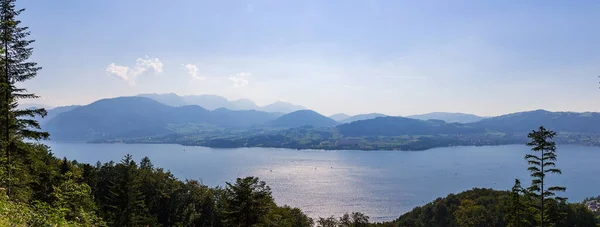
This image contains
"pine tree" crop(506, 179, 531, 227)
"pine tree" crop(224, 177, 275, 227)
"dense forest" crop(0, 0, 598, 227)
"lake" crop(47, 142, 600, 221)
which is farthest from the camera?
"lake" crop(47, 142, 600, 221)

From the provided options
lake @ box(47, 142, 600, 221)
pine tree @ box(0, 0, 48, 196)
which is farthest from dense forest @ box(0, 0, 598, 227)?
lake @ box(47, 142, 600, 221)

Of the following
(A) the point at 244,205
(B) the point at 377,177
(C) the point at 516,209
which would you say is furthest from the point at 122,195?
(B) the point at 377,177

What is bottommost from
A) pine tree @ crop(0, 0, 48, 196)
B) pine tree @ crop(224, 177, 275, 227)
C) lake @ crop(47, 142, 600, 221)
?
lake @ crop(47, 142, 600, 221)

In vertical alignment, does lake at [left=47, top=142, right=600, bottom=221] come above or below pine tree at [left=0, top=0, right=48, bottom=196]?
below

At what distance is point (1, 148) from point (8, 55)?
462 centimetres

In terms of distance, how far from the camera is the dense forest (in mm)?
15531

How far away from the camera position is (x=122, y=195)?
2958 centimetres

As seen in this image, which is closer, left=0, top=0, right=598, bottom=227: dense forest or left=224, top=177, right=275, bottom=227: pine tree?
left=0, top=0, right=598, bottom=227: dense forest

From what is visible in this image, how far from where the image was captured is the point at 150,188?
4816cm

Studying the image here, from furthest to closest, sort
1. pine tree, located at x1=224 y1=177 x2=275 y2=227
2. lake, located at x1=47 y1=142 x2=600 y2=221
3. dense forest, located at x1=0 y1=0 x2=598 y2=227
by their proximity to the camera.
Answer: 1. lake, located at x1=47 y1=142 x2=600 y2=221
2. pine tree, located at x1=224 y1=177 x2=275 y2=227
3. dense forest, located at x1=0 y1=0 x2=598 y2=227

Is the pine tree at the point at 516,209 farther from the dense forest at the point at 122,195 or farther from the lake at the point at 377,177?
the lake at the point at 377,177

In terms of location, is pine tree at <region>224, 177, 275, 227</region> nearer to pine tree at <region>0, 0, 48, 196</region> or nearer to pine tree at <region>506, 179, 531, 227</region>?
pine tree at <region>0, 0, 48, 196</region>

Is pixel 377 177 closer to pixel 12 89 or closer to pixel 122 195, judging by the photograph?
pixel 122 195

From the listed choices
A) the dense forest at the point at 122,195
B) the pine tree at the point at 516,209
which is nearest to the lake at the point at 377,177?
the dense forest at the point at 122,195
